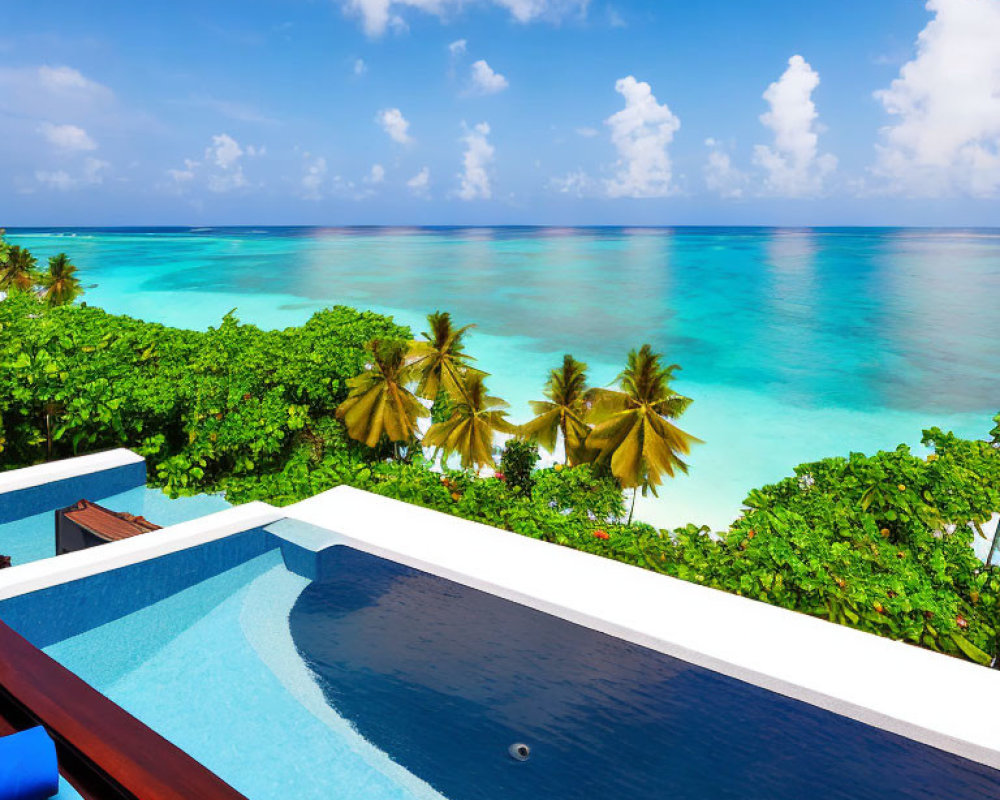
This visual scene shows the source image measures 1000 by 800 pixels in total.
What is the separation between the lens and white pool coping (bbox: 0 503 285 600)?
13.0 feet

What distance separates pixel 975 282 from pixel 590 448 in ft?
238

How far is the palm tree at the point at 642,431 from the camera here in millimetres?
13578

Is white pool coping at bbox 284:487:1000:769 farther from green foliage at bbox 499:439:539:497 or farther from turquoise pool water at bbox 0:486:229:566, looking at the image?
green foliage at bbox 499:439:539:497

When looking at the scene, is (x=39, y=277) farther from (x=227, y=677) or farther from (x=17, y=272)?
(x=227, y=677)

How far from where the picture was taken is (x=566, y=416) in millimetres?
16641

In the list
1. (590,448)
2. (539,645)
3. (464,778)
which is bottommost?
(590,448)

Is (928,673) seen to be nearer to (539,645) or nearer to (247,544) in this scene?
(539,645)

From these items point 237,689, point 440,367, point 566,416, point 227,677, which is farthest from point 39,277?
point 237,689

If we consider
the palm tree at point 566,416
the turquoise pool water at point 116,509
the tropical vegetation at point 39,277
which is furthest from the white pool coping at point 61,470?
the tropical vegetation at point 39,277

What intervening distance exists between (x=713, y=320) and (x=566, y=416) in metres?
38.3

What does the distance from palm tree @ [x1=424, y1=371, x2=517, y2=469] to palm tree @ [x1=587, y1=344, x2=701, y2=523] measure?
2.17m

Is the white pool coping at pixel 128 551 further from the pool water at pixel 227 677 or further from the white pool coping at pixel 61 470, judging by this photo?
the white pool coping at pixel 61 470

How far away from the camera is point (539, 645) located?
4.02 m

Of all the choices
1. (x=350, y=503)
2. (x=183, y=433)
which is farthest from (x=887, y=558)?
(x=183, y=433)
